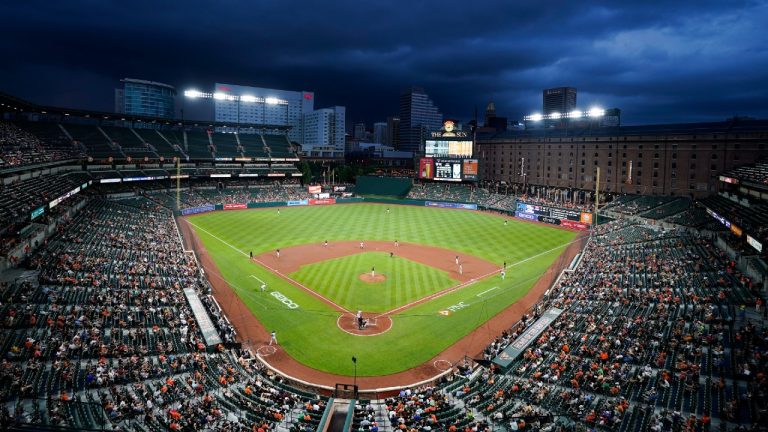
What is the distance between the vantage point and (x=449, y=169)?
288 feet

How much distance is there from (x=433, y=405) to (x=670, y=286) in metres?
20.6

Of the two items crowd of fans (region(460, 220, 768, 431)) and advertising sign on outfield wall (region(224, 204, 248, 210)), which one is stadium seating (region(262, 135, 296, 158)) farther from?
crowd of fans (region(460, 220, 768, 431))

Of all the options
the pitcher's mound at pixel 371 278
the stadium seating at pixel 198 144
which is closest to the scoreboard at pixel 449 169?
the stadium seating at pixel 198 144

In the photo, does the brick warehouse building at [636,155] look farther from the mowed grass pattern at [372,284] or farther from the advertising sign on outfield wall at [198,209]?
the advertising sign on outfield wall at [198,209]

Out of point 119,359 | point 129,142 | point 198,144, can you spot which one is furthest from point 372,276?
point 198,144

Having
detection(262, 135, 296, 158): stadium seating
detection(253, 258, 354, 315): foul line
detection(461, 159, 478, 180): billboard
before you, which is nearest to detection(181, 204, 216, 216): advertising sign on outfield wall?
detection(262, 135, 296, 158): stadium seating

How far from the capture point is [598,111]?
81688 millimetres

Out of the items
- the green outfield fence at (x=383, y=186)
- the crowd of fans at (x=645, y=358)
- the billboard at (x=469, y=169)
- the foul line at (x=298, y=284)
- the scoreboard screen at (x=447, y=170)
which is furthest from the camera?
the green outfield fence at (x=383, y=186)

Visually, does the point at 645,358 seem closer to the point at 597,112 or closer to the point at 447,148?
the point at 447,148

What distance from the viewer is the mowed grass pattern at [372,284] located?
34125mm

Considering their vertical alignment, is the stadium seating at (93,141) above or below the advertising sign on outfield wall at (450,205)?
above

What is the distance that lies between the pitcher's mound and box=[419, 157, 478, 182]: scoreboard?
50.2 m

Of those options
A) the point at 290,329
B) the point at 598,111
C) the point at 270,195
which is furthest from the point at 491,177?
the point at 290,329

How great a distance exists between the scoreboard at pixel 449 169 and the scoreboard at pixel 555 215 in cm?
1362
